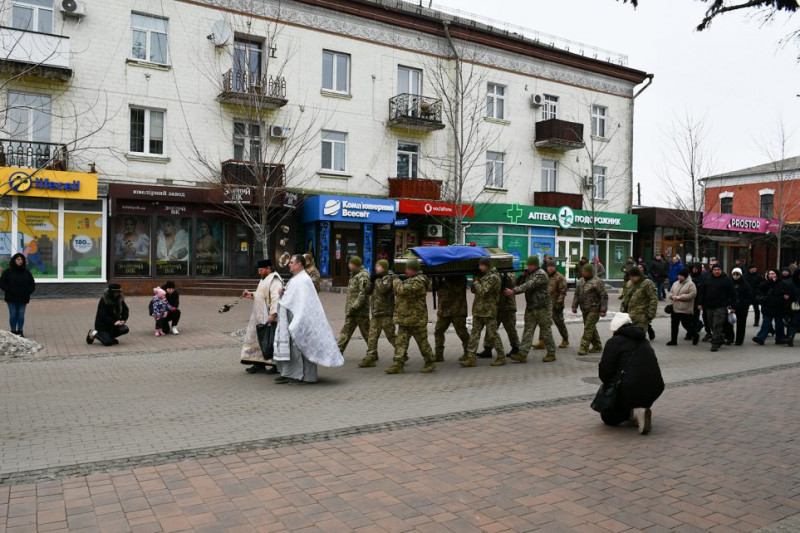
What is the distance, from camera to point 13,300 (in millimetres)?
12336

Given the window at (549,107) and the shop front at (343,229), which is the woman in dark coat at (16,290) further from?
the window at (549,107)

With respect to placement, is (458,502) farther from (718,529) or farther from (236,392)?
(236,392)

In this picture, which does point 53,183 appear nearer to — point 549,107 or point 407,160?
point 407,160

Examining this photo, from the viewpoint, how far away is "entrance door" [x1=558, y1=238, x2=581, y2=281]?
1225 inches

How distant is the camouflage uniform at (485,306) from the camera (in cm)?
1011

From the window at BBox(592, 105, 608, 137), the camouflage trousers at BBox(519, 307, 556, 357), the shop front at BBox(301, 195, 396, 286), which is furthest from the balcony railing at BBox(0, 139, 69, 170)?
the window at BBox(592, 105, 608, 137)

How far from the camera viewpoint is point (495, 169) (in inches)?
1166

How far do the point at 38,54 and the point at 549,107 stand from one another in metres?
22.0

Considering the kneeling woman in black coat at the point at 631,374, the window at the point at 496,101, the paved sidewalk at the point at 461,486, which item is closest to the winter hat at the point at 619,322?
the kneeling woman in black coat at the point at 631,374

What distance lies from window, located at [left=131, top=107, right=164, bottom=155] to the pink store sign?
2751 cm

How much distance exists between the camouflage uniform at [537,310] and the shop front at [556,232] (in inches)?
627

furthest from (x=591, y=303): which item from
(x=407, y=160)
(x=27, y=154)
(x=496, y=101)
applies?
(x=496, y=101)

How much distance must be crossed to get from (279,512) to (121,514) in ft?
3.34

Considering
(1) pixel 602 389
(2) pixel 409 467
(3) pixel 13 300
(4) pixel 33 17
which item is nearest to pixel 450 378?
(1) pixel 602 389
